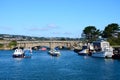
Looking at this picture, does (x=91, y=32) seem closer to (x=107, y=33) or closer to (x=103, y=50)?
(x=107, y=33)

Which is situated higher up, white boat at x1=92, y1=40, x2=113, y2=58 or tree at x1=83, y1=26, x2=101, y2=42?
tree at x1=83, y1=26, x2=101, y2=42

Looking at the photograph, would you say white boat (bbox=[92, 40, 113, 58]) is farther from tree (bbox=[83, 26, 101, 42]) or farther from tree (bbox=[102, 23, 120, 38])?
tree (bbox=[83, 26, 101, 42])

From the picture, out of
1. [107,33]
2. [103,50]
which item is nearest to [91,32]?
[107,33]

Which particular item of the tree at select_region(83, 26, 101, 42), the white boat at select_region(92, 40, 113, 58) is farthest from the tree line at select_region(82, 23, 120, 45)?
the white boat at select_region(92, 40, 113, 58)

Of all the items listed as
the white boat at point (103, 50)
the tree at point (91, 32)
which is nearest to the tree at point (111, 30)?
the tree at point (91, 32)

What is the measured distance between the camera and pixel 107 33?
15262 cm

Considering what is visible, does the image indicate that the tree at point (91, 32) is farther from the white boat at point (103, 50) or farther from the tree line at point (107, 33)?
the white boat at point (103, 50)

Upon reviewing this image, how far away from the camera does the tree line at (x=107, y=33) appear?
141 m

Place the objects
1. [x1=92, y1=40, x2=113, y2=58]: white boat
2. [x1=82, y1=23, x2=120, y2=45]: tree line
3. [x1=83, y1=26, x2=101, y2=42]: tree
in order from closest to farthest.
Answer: [x1=92, y1=40, x2=113, y2=58]: white boat < [x1=82, y1=23, x2=120, y2=45]: tree line < [x1=83, y1=26, x2=101, y2=42]: tree

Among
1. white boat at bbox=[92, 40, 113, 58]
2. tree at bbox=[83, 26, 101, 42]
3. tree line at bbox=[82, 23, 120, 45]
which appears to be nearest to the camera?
white boat at bbox=[92, 40, 113, 58]

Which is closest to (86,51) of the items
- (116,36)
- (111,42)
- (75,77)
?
(111,42)

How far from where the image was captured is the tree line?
5561 inches

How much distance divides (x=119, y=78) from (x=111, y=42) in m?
86.1

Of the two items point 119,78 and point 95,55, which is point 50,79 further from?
point 95,55
